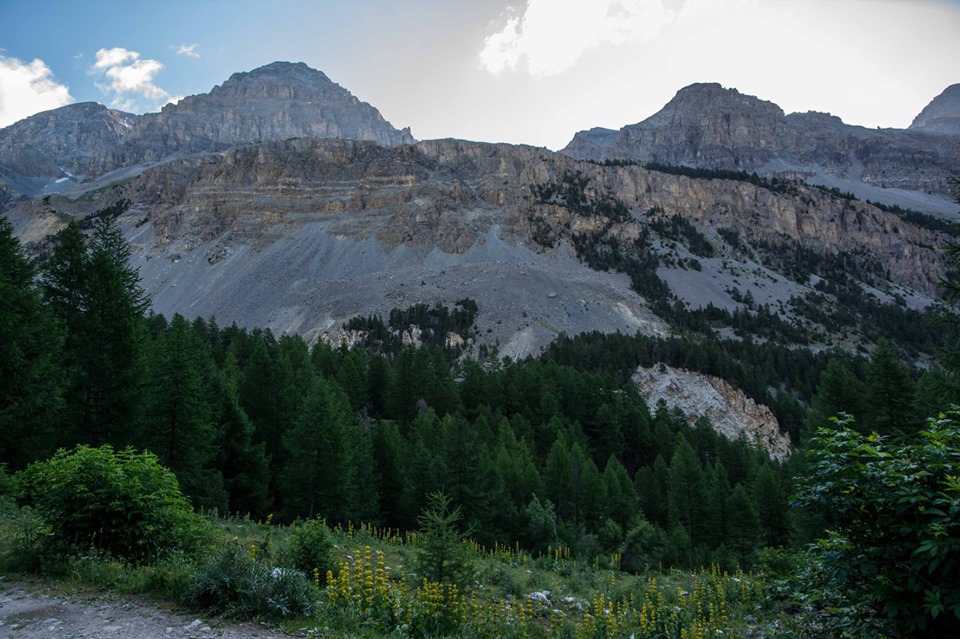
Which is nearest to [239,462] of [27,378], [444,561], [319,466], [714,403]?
[319,466]

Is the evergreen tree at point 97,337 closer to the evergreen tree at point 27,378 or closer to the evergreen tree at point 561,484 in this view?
the evergreen tree at point 27,378

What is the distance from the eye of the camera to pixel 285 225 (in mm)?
164875

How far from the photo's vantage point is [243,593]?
8117 mm

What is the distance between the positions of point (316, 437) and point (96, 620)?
21897 mm

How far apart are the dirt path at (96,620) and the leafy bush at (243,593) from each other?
0.93ft

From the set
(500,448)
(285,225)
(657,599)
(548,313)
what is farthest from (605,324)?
(657,599)

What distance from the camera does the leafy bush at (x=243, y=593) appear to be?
7.98m

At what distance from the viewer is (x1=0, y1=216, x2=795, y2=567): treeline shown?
2161 centimetres

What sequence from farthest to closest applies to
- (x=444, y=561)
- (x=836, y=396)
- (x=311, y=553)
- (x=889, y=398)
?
(x=836, y=396) → (x=889, y=398) → (x=311, y=553) → (x=444, y=561)

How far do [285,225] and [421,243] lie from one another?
140ft

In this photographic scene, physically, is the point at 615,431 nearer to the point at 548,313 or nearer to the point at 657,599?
the point at 657,599

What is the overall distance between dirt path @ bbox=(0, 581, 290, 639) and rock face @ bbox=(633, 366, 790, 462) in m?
77.2

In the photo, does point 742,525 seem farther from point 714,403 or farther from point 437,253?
point 437,253

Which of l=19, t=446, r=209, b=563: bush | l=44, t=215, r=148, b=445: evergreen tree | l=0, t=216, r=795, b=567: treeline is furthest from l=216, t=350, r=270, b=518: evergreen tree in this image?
l=19, t=446, r=209, b=563: bush
